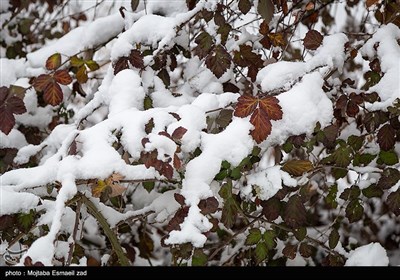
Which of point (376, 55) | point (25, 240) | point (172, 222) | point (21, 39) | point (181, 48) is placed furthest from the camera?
point (21, 39)

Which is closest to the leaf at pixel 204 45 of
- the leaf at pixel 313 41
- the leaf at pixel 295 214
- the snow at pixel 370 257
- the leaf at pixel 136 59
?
the leaf at pixel 136 59

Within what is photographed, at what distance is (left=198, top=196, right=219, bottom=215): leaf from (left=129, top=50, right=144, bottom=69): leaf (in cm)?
73

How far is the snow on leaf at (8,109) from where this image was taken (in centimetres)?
191

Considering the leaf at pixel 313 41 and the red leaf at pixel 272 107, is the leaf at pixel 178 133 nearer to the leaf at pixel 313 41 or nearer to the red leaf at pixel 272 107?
the red leaf at pixel 272 107

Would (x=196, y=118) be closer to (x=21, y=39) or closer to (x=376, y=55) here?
(x=376, y=55)

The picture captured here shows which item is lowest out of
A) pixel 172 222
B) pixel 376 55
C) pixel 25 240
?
pixel 25 240

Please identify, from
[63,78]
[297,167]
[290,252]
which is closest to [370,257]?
[290,252]

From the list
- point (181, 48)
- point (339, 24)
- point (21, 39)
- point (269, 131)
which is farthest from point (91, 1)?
point (269, 131)

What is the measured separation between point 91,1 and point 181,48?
53.9 inches

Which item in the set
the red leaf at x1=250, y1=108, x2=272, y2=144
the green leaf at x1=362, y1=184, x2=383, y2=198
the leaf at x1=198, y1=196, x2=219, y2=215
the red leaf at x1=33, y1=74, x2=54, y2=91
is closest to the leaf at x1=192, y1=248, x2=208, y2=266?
→ the leaf at x1=198, y1=196, x2=219, y2=215

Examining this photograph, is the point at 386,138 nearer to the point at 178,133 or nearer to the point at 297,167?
the point at 297,167

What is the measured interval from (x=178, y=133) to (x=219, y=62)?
0.57 meters

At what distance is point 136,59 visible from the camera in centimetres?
205
